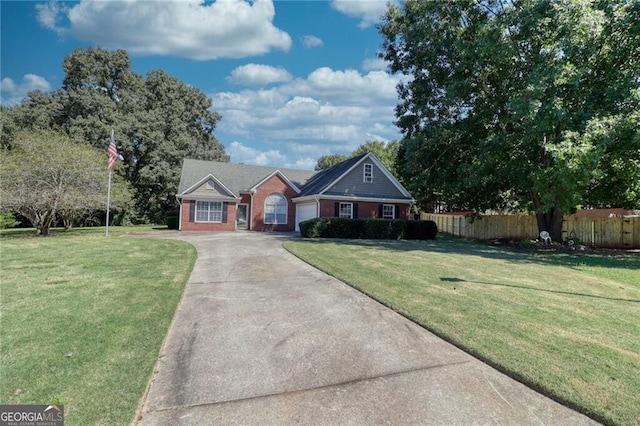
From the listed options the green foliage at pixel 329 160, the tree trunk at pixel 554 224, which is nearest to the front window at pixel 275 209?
the tree trunk at pixel 554 224

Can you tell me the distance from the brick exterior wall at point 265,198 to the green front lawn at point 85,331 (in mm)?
16535

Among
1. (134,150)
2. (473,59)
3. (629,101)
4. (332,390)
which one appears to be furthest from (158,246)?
(134,150)

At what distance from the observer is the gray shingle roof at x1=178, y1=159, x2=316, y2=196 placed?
2748cm

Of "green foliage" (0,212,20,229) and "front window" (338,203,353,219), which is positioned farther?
"green foliage" (0,212,20,229)

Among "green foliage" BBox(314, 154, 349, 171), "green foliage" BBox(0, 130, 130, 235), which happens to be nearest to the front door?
"green foliage" BBox(0, 130, 130, 235)

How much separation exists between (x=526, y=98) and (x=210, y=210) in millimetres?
19853

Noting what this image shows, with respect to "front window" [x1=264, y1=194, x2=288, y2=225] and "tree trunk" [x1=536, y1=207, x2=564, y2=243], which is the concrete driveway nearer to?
"tree trunk" [x1=536, y1=207, x2=564, y2=243]

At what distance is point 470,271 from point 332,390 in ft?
24.4

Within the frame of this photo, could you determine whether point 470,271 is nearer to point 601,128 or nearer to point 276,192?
point 601,128

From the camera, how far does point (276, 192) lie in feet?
89.2

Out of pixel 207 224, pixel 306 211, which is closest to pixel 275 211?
pixel 306 211

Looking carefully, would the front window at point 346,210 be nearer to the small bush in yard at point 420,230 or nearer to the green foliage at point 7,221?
the small bush in yard at point 420,230

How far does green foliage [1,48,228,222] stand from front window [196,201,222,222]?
1133 centimetres

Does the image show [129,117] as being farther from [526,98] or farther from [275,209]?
[526,98]
